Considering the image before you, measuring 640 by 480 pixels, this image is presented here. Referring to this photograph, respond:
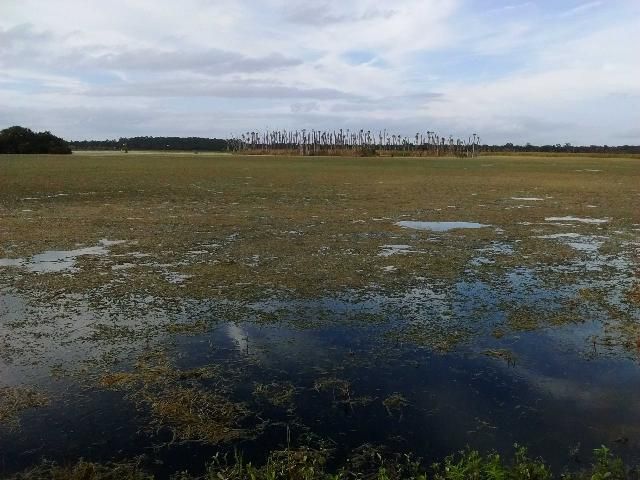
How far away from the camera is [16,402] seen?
5316mm

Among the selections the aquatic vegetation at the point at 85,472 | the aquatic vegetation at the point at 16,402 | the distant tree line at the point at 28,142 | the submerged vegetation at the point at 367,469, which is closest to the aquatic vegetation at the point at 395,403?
the submerged vegetation at the point at 367,469

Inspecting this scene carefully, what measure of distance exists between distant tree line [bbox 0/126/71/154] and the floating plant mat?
85641 mm

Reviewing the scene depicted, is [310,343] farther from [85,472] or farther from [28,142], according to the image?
[28,142]

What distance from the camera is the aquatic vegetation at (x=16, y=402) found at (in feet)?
16.4

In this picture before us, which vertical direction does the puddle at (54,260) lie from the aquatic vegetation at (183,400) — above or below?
above

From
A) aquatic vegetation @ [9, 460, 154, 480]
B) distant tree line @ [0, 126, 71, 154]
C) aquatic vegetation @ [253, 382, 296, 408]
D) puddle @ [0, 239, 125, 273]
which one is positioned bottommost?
aquatic vegetation @ [9, 460, 154, 480]

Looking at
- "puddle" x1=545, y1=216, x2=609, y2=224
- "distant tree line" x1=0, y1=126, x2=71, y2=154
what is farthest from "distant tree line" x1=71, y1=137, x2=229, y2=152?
"puddle" x1=545, y1=216, x2=609, y2=224

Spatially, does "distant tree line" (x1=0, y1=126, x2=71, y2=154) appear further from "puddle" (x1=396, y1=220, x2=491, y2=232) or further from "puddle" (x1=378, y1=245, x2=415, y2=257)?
"puddle" (x1=378, y1=245, x2=415, y2=257)

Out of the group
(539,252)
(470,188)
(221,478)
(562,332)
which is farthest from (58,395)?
(470,188)

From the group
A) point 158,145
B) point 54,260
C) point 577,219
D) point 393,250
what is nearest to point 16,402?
point 54,260

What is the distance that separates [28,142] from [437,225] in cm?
9160

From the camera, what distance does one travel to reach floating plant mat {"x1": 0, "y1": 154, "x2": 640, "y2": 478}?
4.86 m

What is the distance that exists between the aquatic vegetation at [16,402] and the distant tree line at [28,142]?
315ft

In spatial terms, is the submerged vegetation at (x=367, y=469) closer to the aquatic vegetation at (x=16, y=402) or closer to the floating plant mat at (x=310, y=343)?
the floating plant mat at (x=310, y=343)
